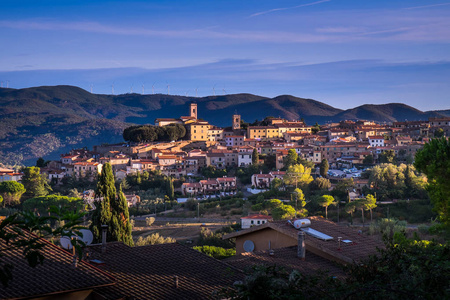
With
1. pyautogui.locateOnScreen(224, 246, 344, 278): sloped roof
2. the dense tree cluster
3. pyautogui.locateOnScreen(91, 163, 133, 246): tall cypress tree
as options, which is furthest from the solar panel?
the dense tree cluster

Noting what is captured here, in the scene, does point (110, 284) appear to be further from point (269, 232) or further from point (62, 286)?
point (269, 232)

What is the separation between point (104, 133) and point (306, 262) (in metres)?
107

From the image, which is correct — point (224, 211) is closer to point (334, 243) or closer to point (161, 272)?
point (334, 243)

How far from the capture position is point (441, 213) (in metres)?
12.2

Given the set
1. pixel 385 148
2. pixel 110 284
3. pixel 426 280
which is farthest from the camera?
pixel 385 148

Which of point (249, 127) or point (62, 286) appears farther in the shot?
point (249, 127)

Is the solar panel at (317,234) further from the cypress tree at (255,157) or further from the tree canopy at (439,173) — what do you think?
the cypress tree at (255,157)

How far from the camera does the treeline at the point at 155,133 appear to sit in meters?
61.2

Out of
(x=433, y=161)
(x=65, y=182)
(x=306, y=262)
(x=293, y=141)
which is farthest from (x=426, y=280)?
(x=293, y=141)

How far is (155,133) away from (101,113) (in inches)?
4314

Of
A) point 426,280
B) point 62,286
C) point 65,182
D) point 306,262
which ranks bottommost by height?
point 65,182

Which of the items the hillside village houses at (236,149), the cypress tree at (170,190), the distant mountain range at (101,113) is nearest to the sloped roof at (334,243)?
the cypress tree at (170,190)

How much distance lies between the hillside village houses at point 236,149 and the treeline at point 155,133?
2.99 ft

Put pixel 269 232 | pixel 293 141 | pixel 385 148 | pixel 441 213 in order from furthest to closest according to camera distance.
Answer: pixel 293 141
pixel 385 148
pixel 441 213
pixel 269 232
